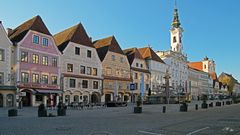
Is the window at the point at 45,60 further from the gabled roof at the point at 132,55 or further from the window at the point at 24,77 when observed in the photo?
the gabled roof at the point at 132,55

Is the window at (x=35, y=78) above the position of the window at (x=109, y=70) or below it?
below

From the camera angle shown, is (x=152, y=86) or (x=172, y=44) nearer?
(x=152, y=86)

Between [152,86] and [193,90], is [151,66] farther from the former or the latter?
[193,90]

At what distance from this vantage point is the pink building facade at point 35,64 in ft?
137

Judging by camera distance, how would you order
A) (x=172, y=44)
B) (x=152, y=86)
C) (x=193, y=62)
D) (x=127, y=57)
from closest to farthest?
(x=127, y=57) → (x=152, y=86) → (x=172, y=44) → (x=193, y=62)

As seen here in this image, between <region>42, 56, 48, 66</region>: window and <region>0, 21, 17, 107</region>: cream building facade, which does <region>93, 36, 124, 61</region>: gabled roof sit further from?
<region>0, 21, 17, 107</region>: cream building facade

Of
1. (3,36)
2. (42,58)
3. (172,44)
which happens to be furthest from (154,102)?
(172,44)

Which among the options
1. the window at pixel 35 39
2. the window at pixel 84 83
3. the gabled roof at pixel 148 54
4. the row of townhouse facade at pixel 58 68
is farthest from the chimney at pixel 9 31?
the gabled roof at pixel 148 54

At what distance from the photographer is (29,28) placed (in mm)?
43750

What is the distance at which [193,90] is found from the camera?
11094 centimetres

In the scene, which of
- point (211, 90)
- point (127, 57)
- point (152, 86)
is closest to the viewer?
point (127, 57)

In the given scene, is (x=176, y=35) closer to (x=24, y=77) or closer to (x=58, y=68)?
(x=58, y=68)

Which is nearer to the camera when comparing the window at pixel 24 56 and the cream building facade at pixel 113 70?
the window at pixel 24 56

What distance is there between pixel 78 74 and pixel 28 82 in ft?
37.6
